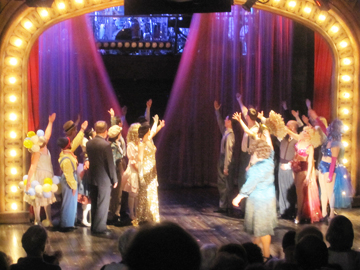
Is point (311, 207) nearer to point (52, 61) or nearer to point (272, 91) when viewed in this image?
point (272, 91)

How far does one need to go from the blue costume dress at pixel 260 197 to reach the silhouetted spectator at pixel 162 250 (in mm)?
3351

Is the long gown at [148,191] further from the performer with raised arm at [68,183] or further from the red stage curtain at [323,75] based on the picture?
the red stage curtain at [323,75]

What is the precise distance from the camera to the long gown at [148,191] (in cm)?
645

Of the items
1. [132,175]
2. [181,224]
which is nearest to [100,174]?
[132,175]

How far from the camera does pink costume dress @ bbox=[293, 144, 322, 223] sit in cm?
673

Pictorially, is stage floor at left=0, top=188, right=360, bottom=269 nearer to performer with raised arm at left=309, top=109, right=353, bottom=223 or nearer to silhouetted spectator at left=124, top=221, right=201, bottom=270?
performer with raised arm at left=309, top=109, right=353, bottom=223

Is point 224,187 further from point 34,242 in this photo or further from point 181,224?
point 34,242

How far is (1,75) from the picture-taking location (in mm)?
6836

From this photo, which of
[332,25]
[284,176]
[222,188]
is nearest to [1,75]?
[222,188]

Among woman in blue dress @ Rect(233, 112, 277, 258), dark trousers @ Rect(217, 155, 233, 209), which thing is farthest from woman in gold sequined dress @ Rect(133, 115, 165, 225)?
woman in blue dress @ Rect(233, 112, 277, 258)

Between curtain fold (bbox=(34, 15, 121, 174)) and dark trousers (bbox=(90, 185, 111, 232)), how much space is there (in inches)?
108

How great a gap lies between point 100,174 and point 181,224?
1414mm

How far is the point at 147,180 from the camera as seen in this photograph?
6477mm

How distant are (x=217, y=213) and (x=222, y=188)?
15.4 inches
